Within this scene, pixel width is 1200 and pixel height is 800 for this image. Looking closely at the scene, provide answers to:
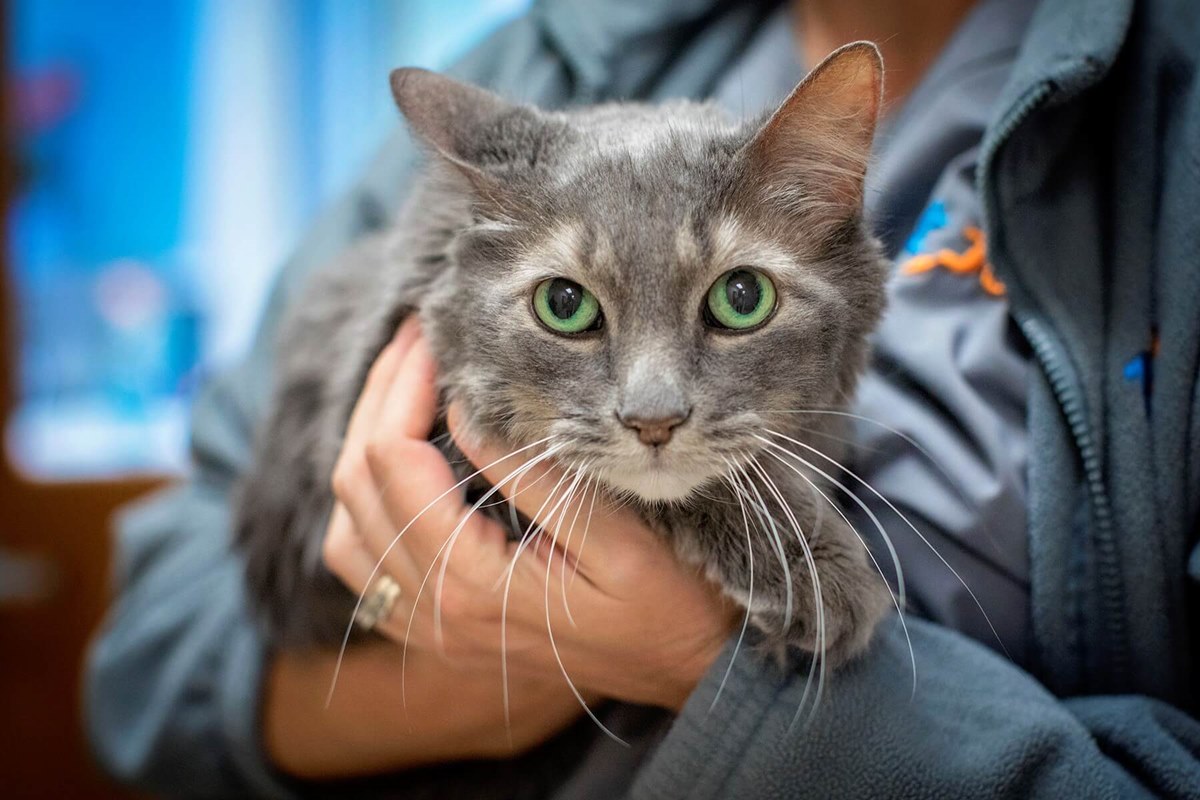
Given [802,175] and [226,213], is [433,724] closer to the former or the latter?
[802,175]

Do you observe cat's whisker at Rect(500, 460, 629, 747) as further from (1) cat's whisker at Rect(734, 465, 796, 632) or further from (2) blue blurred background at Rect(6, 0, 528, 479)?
(2) blue blurred background at Rect(6, 0, 528, 479)

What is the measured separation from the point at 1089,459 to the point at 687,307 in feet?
1.58

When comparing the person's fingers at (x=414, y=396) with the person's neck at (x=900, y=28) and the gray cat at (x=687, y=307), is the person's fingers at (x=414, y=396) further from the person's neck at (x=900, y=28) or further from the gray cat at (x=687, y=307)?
the person's neck at (x=900, y=28)

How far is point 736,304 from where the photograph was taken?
871 millimetres

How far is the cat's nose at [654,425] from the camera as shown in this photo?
789mm

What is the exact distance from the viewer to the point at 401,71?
0.90 m

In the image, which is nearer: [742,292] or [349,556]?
[742,292]

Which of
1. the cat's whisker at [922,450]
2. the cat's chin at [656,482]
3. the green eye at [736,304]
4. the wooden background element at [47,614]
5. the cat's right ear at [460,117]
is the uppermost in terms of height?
the cat's right ear at [460,117]

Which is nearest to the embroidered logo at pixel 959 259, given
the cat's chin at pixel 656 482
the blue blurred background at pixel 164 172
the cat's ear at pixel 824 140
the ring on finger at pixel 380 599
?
the cat's ear at pixel 824 140

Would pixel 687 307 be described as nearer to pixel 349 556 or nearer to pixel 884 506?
pixel 884 506

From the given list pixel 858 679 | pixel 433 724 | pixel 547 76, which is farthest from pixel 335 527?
pixel 547 76

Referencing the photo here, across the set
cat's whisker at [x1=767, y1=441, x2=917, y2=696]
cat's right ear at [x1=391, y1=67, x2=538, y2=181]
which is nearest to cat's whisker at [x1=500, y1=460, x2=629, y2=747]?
cat's whisker at [x1=767, y1=441, x2=917, y2=696]

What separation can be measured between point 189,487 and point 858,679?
1181 mm

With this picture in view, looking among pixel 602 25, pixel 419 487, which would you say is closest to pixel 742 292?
pixel 419 487
